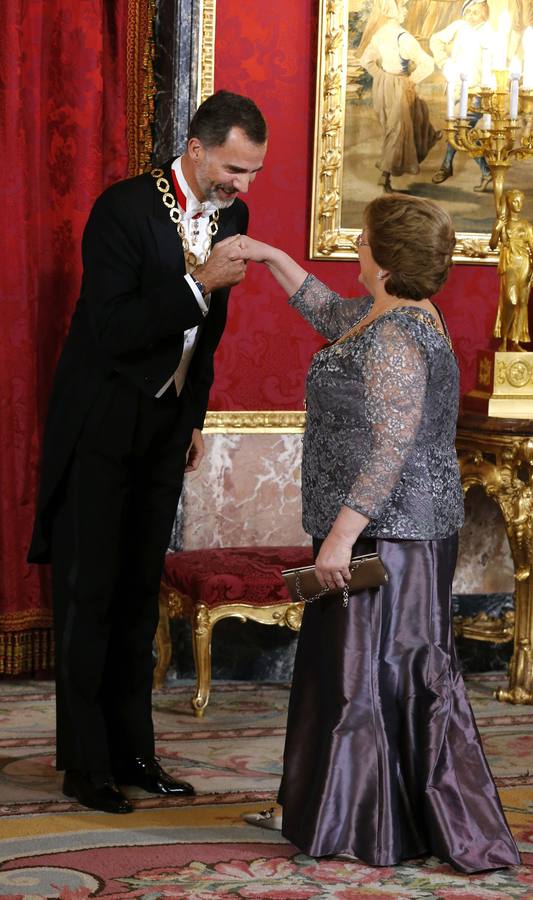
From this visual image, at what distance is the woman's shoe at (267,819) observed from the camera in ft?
11.1

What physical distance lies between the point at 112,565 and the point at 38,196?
1.77 m

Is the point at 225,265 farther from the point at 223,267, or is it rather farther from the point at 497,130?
the point at 497,130

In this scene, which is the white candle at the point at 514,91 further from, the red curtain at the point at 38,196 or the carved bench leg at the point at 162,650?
the carved bench leg at the point at 162,650

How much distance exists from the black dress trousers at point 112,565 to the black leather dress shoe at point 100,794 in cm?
4

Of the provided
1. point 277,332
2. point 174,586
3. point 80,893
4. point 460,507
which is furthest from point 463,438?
point 80,893

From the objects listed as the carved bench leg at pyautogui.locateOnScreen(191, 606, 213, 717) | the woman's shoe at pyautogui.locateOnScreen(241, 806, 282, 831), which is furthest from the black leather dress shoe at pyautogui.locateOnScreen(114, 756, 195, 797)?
the carved bench leg at pyautogui.locateOnScreen(191, 606, 213, 717)

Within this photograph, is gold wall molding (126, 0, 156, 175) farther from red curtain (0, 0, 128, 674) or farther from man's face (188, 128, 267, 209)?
man's face (188, 128, 267, 209)

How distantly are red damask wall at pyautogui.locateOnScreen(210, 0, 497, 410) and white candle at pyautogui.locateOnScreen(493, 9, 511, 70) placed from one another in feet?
2.24

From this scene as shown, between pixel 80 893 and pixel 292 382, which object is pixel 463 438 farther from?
pixel 80 893

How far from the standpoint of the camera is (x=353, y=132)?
489cm

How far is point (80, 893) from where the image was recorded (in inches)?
117

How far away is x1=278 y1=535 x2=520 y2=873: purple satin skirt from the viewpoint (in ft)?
10.0

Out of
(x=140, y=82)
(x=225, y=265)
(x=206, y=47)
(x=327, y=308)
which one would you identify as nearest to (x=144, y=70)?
(x=140, y=82)

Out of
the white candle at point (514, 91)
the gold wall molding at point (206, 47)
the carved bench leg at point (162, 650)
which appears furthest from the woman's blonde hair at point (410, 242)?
the carved bench leg at point (162, 650)
